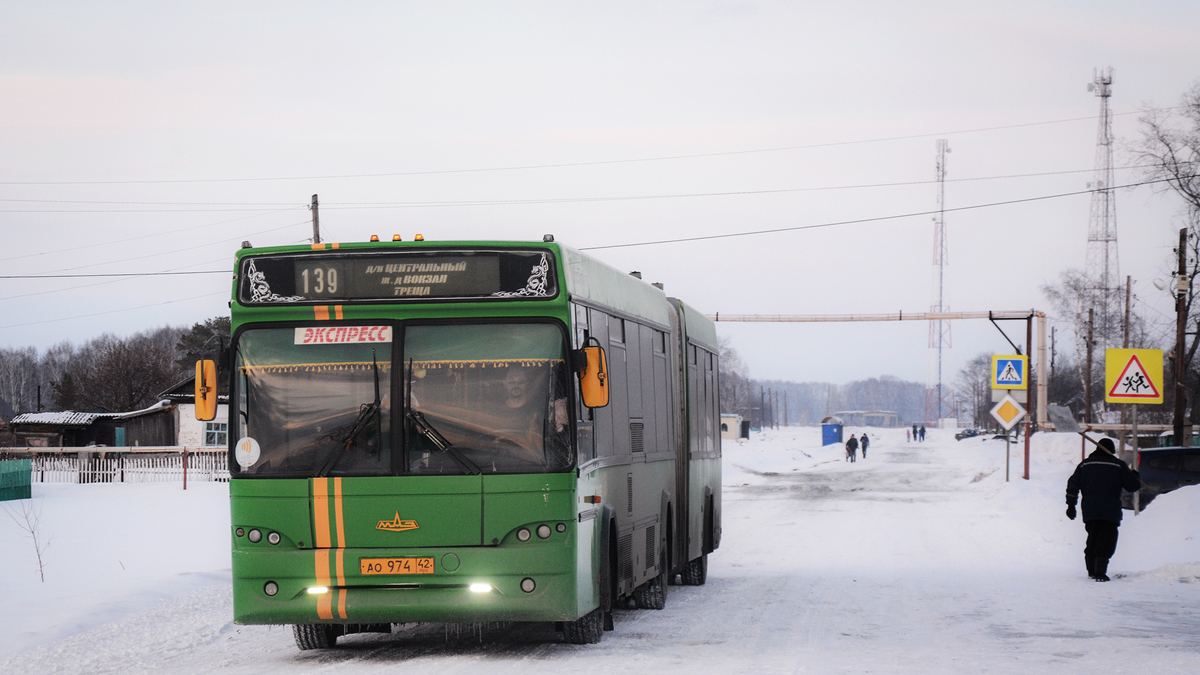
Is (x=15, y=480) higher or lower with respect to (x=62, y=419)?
lower

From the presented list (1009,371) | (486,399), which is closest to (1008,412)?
(1009,371)

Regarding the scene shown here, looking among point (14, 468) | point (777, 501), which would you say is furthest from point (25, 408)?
point (777, 501)

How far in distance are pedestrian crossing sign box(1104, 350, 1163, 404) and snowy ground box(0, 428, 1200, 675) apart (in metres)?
1.70

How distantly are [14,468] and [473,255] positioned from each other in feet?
93.0

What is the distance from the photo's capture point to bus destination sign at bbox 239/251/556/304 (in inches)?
359

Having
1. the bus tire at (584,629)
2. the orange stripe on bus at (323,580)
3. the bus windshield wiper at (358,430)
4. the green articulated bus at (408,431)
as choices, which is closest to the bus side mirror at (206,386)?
the green articulated bus at (408,431)

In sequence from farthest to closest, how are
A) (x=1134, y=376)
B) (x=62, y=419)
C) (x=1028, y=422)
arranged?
(x=62, y=419) < (x=1028, y=422) < (x=1134, y=376)

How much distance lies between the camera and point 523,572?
29.0 ft

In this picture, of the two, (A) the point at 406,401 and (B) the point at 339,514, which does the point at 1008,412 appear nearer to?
(A) the point at 406,401

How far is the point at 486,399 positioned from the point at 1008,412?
25101 mm

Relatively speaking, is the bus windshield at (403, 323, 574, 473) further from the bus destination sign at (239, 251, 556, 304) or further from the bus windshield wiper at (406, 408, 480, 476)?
the bus destination sign at (239, 251, 556, 304)

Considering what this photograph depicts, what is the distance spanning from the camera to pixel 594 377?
29.3 feet

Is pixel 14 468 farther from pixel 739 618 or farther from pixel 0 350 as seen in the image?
pixel 0 350

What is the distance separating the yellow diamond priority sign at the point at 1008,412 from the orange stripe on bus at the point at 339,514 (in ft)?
81.5
